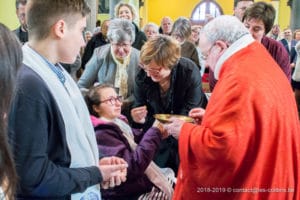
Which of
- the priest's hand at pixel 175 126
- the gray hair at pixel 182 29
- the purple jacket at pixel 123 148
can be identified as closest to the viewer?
the priest's hand at pixel 175 126

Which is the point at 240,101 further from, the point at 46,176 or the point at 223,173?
the point at 46,176

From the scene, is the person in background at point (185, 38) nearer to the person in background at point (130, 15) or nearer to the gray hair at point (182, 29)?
the gray hair at point (182, 29)

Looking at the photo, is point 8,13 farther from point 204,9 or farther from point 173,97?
point 204,9

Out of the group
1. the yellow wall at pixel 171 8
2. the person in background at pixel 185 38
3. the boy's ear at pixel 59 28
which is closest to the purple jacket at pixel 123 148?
the boy's ear at pixel 59 28

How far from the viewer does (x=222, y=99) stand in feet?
5.26

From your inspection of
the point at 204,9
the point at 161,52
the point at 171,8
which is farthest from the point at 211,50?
the point at 204,9

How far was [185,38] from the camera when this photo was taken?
4.41 m

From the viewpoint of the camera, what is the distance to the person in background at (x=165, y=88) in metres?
2.55

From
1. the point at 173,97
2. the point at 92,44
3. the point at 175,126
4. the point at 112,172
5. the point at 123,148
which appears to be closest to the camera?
the point at 112,172

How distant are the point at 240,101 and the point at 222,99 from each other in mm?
82

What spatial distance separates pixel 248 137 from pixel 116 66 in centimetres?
176

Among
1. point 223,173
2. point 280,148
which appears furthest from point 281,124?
point 223,173

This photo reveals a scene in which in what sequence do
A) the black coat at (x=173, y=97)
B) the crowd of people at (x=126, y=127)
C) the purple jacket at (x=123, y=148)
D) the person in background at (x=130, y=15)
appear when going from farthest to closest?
the person in background at (x=130, y=15), the black coat at (x=173, y=97), the purple jacket at (x=123, y=148), the crowd of people at (x=126, y=127)

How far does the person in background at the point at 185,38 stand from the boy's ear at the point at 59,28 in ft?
9.40
